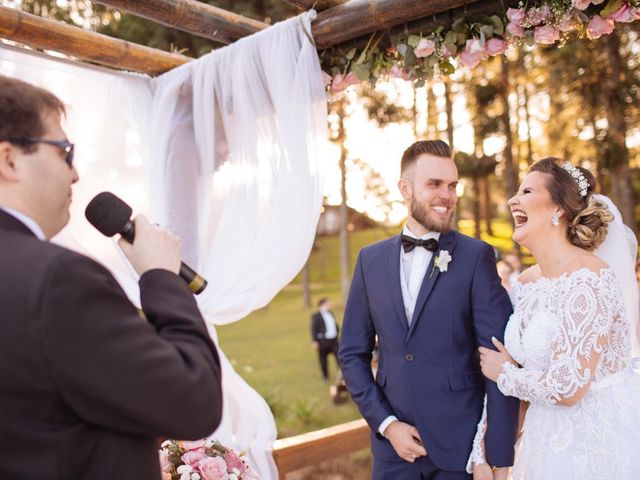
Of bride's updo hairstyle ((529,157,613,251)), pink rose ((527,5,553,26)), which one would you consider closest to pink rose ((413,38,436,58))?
pink rose ((527,5,553,26))

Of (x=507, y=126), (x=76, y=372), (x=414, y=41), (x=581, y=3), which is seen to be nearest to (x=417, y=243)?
(x=414, y=41)

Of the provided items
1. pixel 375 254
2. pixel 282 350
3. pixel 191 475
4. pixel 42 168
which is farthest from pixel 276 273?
pixel 282 350

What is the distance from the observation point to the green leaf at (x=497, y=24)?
9.29 feet

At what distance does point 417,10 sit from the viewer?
2893 mm

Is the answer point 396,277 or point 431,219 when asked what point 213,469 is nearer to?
point 396,277

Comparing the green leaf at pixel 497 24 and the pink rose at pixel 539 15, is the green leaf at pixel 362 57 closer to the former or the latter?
the green leaf at pixel 497 24

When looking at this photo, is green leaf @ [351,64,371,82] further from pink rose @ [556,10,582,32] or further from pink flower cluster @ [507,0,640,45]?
pink rose @ [556,10,582,32]

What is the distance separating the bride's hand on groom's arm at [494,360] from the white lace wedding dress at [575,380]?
0.03 m

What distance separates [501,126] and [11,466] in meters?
14.6

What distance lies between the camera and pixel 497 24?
9.32ft

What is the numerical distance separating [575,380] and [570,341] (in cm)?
15

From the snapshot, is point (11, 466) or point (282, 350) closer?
point (11, 466)

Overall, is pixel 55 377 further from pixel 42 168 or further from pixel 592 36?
pixel 592 36

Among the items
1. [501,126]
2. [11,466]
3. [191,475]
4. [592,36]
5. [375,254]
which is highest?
[501,126]
